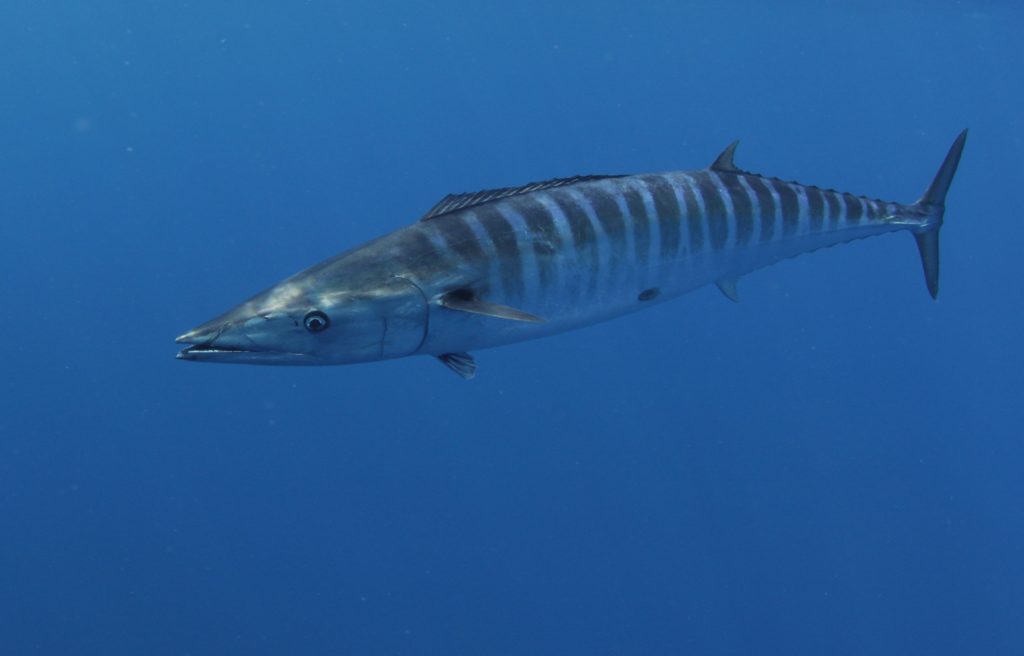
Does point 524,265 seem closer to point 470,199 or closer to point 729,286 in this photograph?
point 470,199

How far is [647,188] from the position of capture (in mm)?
4098

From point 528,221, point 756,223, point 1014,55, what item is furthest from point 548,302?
point 1014,55

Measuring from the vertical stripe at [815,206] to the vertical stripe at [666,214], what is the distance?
0.94 meters

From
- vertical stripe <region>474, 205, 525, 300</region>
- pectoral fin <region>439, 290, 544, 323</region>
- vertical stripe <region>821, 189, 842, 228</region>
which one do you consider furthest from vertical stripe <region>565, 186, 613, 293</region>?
vertical stripe <region>821, 189, 842, 228</region>

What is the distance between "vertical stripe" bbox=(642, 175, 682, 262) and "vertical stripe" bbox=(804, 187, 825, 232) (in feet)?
3.07

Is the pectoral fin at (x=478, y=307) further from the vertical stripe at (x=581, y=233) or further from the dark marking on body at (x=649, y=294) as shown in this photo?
the dark marking on body at (x=649, y=294)

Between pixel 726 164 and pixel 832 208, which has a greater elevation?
pixel 726 164

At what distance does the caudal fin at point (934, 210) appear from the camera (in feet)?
16.7

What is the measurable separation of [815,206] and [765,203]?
0.36m

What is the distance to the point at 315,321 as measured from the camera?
3.25m

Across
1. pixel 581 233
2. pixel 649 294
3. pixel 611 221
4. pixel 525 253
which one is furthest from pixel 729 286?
pixel 525 253

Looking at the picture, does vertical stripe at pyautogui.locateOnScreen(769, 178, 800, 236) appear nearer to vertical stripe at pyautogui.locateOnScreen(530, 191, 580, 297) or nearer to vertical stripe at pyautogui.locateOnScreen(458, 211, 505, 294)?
vertical stripe at pyautogui.locateOnScreen(530, 191, 580, 297)

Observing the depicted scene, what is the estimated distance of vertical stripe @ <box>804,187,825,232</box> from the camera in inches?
182

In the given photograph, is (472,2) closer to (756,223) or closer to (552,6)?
(552,6)
